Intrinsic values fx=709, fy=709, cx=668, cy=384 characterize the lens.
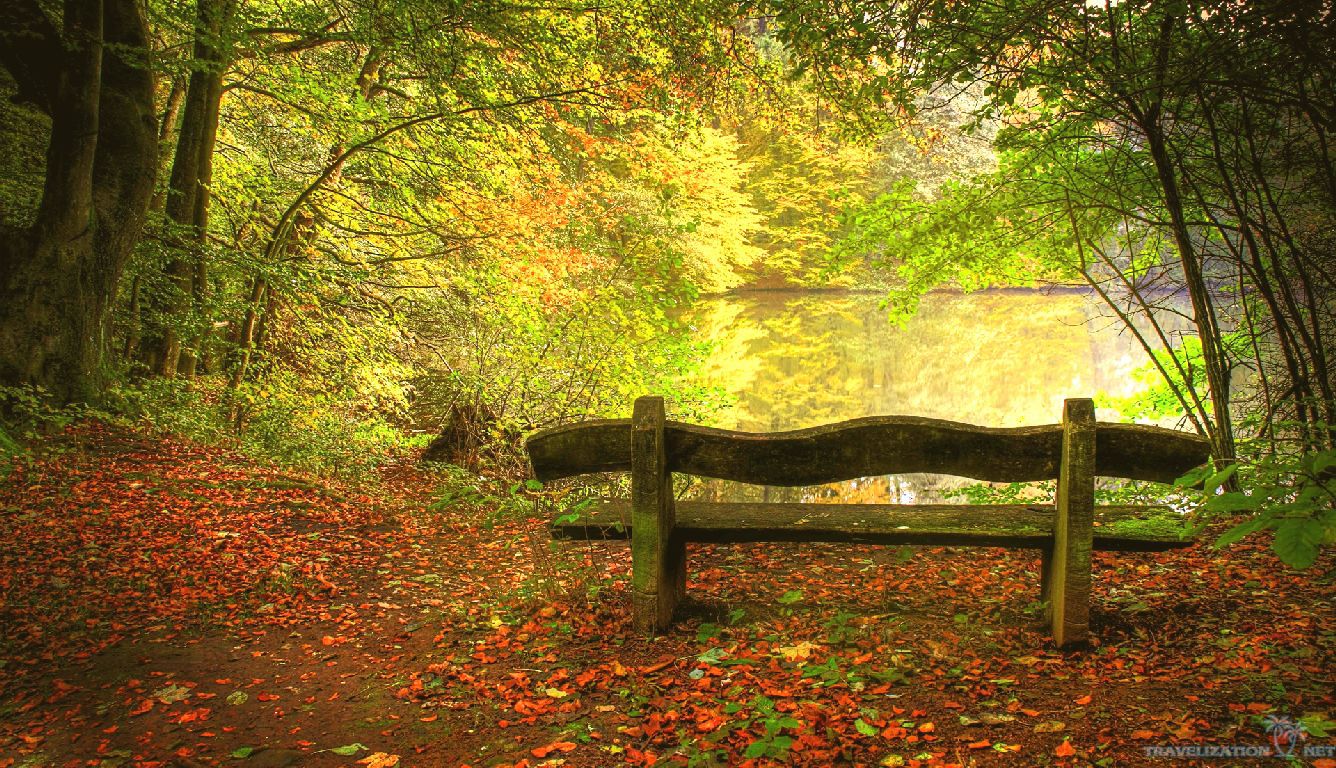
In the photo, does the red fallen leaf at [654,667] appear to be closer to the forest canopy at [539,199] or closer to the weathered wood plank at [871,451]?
the weathered wood plank at [871,451]

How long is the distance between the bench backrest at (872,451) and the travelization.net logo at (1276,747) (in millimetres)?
1081

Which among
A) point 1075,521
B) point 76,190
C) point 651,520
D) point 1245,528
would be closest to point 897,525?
point 1075,521

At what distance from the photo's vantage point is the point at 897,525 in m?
3.25

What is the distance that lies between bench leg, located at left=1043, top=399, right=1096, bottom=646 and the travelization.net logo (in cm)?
85

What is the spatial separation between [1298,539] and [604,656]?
8.71 ft

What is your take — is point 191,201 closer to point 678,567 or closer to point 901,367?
point 678,567

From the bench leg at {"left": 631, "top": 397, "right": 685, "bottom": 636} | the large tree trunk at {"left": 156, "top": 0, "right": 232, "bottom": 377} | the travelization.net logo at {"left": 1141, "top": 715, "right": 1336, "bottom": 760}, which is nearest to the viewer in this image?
the travelization.net logo at {"left": 1141, "top": 715, "right": 1336, "bottom": 760}

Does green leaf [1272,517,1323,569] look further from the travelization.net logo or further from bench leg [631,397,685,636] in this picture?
bench leg [631,397,685,636]

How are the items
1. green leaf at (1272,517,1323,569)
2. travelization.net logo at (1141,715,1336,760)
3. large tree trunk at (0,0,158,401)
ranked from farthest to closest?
1. large tree trunk at (0,0,158,401)
2. travelization.net logo at (1141,715,1336,760)
3. green leaf at (1272,517,1323,569)

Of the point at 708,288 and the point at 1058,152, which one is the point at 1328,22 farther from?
the point at 708,288

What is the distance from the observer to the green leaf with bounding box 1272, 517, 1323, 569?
5.88ft

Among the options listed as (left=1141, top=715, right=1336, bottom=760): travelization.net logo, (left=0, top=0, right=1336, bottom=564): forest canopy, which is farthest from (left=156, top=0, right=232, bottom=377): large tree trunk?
(left=1141, top=715, right=1336, bottom=760): travelization.net logo

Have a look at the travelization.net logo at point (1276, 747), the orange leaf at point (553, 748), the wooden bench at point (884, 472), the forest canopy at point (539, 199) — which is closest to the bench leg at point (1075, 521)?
the wooden bench at point (884, 472)

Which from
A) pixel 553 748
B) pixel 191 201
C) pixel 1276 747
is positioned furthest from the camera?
pixel 191 201
